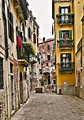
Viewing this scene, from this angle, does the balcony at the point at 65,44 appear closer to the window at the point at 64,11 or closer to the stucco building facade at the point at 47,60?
the window at the point at 64,11

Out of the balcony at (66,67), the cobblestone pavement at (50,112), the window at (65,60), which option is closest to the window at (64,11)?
the window at (65,60)

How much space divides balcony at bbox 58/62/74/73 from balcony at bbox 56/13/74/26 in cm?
456

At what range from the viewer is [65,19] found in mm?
31391

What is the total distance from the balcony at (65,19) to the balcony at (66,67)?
14.9 feet

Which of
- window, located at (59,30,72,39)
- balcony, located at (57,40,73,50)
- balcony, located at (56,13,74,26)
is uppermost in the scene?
balcony, located at (56,13,74,26)

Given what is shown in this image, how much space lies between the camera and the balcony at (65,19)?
3116cm

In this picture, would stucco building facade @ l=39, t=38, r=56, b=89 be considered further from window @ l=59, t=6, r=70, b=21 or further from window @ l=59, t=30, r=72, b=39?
window @ l=59, t=6, r=70, b=21

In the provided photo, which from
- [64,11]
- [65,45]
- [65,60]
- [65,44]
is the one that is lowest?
[65,60]

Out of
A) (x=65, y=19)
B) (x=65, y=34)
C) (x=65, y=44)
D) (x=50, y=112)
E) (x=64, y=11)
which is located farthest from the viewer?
(x=64, y=11)

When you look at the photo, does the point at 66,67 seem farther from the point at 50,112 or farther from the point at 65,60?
the point at 50,112

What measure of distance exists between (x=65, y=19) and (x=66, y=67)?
5537 mm

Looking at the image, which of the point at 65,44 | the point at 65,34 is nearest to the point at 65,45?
the point at 65,44

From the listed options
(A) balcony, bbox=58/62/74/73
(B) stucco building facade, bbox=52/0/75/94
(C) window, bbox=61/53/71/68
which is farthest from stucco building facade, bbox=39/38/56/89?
(A) balcony, bbox=58/62/74/73

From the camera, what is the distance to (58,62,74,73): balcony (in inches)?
1225
